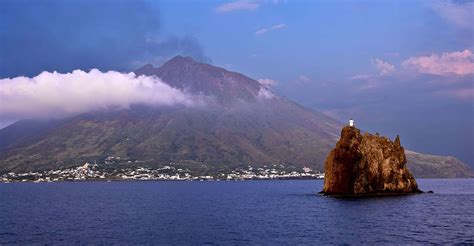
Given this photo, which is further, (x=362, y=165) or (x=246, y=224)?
(x=362, y=165)

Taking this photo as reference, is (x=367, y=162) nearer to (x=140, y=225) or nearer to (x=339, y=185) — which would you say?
(x=339, y=185)

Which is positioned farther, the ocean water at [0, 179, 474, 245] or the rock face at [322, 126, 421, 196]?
the rock face at [322, 126, 421, 196]

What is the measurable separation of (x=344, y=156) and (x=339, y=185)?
12.1 metres

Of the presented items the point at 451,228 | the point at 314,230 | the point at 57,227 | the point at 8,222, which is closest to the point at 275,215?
the point at 314,230

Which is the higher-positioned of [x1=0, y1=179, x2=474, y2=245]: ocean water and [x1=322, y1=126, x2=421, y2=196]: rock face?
[x1=322, y1=126, x2=421, y2=196]: rock face

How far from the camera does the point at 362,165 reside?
178 meters

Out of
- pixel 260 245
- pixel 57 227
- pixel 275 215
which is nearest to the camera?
pixel 260 245

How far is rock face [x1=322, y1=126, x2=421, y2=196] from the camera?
581ft

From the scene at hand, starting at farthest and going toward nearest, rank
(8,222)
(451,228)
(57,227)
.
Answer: (8,222) < (57,227) < (451,228)

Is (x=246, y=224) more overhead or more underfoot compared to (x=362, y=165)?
more underfoot

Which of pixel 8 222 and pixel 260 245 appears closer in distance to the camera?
pixel 260 245

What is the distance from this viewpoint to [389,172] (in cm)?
18625

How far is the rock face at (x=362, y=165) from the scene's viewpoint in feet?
581

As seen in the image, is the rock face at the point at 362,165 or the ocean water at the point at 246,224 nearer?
the ocean water at the point at 246,224
